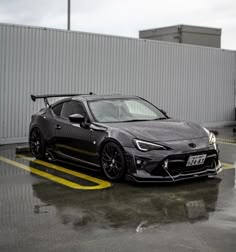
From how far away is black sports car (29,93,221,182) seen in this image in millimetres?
6777

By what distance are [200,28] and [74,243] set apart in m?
16.8

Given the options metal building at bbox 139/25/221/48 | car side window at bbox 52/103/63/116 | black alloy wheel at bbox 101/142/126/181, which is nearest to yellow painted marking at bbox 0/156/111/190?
black alloy wheel at bbox 101/142/126/181

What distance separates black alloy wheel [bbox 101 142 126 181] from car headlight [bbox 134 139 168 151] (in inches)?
11.6

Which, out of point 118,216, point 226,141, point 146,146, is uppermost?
point 146,146

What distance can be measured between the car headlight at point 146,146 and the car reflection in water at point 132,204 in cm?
58

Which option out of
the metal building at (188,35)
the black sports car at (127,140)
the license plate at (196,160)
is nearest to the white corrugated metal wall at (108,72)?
the metal building at (188,35)

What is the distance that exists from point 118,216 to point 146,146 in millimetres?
1736

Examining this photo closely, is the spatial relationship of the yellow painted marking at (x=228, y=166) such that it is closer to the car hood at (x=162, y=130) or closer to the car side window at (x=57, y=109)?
the car hood at (x=162, y=130)

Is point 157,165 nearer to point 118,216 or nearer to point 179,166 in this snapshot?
point 179,166

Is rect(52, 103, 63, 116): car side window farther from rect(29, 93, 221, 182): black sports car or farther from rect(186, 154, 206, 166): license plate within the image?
rect(186, 154, 206, 166): license plate

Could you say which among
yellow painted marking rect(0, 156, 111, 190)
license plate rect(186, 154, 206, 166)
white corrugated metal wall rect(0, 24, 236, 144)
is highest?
white corrugated metal wall rect(0, 24, 236, 144)

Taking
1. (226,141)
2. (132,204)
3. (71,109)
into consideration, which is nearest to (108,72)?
(226,141)

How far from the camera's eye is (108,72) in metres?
14.0

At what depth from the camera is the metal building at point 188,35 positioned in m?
19.3
